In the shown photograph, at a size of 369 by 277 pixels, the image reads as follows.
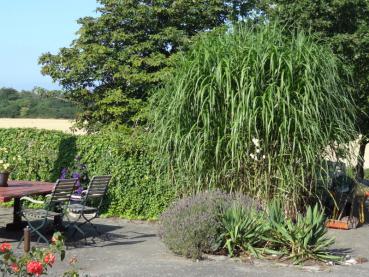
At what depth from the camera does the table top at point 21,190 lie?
8.62 m

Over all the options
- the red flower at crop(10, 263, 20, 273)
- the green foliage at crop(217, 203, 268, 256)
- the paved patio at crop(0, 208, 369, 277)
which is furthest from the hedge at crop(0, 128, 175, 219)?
the red flower at crop(10, 263, 20, 273)

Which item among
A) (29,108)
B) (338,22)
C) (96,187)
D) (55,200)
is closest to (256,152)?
(96,187)

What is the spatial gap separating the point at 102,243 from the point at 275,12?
27.0ft

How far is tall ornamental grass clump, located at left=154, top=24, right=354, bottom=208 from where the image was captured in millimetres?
9690

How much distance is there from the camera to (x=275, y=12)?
15.4 metres

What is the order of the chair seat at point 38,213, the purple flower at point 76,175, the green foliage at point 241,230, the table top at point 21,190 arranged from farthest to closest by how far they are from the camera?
the purple flower at point 76,175 → the chair seat at point 38,213 → the table top at point 21,190 → the green foliage at point 241,230

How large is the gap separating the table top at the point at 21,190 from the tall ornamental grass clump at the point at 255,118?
2147 mm

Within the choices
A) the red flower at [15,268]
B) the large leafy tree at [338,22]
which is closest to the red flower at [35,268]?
the red flower at [15,268]

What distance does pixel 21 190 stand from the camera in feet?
30.1

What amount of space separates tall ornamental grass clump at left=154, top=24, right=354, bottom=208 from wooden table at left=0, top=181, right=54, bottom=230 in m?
2.17

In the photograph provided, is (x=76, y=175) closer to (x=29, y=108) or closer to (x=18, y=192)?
(x=18, y=192)

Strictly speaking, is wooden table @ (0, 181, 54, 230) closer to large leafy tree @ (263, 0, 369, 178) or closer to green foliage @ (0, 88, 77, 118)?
large leafy tree @ (263, 0, 369, 178)

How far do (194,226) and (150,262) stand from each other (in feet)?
2.39

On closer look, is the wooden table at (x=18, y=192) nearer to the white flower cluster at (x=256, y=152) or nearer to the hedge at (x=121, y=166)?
the hedge at (x=121, y=166)
